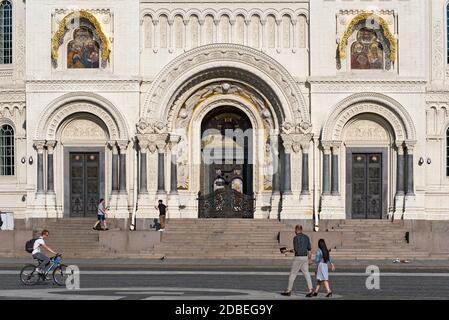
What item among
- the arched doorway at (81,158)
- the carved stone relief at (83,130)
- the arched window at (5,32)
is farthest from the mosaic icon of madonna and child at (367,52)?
the arched window at (5,32)

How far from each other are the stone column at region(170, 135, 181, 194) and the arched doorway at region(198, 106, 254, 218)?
1.78m

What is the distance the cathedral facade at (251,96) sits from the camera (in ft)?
176

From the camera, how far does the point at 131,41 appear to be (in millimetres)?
54250

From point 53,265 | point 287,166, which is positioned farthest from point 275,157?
point 53,265

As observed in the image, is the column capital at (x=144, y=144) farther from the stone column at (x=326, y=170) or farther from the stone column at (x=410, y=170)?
the stone column at (x=410, y=170)

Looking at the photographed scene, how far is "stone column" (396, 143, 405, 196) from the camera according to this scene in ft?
176

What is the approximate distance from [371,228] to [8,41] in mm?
20253

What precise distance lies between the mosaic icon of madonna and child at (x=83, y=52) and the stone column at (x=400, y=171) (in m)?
14.7

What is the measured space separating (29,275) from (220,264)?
11.0m

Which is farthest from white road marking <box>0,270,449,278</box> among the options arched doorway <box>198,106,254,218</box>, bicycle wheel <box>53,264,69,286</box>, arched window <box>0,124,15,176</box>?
arched window <box>0,124,15,176</box>
